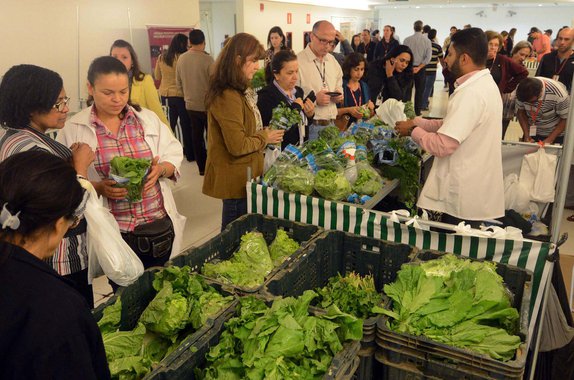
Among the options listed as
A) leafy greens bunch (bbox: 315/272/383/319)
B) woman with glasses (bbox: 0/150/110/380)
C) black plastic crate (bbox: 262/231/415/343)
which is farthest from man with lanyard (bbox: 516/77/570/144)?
woman with glasses (bbox: 0/150/110/380)

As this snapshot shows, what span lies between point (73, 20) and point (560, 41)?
238 inches

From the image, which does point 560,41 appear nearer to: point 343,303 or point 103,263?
point 343,303

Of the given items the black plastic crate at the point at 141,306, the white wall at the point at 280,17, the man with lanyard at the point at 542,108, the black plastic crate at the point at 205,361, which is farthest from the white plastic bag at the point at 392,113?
the white wall at the point at 280,17

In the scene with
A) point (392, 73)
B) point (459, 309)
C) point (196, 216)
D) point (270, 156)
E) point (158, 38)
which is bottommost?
point (196, 216)

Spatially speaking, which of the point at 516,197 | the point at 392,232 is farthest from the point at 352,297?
the point at 516,197

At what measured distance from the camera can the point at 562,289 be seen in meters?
2.52

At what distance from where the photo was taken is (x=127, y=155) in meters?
2.46

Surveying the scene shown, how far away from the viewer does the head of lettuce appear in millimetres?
2289

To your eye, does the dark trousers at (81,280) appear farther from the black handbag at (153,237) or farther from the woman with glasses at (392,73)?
the woman with glasses at (392,73)

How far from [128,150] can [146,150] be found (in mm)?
99

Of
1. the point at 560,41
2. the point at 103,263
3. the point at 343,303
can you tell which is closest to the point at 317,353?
the point at 343,303

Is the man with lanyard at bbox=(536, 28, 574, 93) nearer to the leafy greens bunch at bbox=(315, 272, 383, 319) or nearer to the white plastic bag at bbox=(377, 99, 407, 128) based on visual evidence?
the white plastic bag at bbox=(377, 99, 407, 128)

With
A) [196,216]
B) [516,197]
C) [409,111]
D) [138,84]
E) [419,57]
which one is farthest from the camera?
[419,57]

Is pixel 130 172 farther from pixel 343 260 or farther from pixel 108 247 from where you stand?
pixel 343 260
